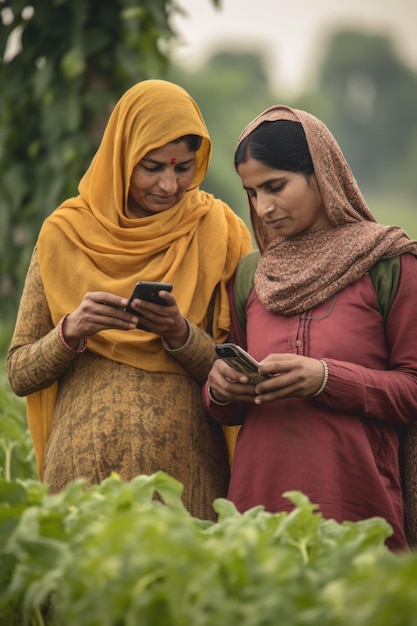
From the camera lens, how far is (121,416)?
3.39m

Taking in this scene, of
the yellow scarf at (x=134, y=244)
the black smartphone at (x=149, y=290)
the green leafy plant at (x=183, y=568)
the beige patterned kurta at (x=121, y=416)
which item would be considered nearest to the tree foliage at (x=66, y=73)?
the yellow scarf at (x=134, y=244)

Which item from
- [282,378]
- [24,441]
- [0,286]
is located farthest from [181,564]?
[0,286]

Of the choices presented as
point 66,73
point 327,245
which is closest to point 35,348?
point 327,245

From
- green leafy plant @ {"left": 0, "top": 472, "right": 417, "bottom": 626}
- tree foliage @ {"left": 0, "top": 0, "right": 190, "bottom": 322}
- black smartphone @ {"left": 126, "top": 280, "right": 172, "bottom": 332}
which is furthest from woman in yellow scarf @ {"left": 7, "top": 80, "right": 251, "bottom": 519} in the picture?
tree foliage @ {"left": 0, "top": 0, "right": 190, "bottom": 322}

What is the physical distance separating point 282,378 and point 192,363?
1.41 feet

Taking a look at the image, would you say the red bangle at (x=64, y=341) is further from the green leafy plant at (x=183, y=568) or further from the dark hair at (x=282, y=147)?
the green leafy plant at (x=183, y=568)

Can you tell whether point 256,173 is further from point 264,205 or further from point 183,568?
point 183,568

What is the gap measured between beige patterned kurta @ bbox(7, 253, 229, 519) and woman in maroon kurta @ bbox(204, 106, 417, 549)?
0.54 ft

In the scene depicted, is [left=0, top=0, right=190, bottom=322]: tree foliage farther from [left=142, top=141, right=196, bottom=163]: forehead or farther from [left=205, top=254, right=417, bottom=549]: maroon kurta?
[left=205, top=254, right=417, bottom=549]: maroon kurta

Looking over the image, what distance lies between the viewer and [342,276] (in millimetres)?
3186

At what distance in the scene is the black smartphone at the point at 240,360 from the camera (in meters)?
3.01

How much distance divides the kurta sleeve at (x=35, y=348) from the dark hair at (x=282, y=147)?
29.1 inches

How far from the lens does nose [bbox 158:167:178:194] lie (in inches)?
135

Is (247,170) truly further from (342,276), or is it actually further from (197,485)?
(197,485)
